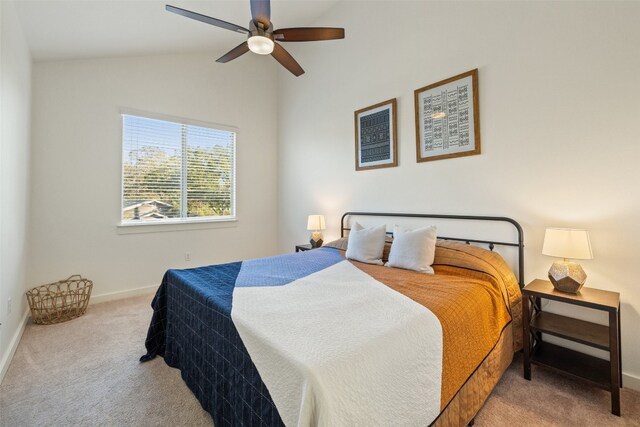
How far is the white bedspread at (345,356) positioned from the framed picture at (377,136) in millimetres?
1965

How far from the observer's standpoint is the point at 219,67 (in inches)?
164

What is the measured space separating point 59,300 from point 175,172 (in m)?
1.90

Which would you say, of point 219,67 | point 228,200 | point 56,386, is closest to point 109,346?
point 56,386

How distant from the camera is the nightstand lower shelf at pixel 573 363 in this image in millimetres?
1696

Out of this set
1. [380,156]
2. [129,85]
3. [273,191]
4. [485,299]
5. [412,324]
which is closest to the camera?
[412,324]

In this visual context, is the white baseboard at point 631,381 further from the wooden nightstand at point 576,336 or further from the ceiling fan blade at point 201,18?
the ceiling fan blade at point 201,18

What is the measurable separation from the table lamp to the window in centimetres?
390

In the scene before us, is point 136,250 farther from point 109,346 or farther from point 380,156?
point 380,156

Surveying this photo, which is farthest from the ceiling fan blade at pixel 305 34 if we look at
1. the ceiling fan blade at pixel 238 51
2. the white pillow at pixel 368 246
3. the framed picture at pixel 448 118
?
the white pillow at pixel 368 246

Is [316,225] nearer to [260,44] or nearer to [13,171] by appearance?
[260,44]

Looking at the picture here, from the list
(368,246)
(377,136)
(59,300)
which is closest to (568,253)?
(368,246)

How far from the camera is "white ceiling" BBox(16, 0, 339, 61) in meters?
2.39

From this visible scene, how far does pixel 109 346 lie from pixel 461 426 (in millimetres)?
2658

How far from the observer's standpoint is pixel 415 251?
2.23m
